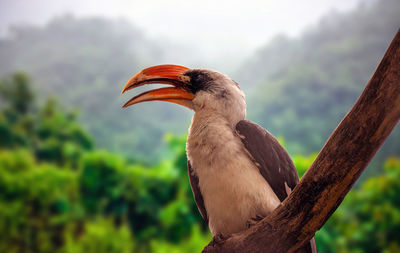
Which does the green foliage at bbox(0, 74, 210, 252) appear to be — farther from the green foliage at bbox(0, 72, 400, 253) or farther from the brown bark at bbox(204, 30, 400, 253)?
the brown bark at bbox(204, 30, 400, 253)

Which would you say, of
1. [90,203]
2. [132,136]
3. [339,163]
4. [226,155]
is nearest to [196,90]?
[226,155]

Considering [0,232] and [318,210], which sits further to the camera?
[0,232]

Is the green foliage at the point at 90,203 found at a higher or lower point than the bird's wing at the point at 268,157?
higher

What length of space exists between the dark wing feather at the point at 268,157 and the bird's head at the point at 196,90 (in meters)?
0.13

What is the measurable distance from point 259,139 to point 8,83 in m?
12.6

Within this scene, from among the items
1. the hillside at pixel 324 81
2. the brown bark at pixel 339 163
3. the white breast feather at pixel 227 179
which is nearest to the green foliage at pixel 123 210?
the hillside at pixel 324 81

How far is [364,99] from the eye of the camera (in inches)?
47.1

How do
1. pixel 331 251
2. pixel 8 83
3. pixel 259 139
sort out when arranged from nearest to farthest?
pixel 259 139 → pixel 331 251 → pixel 8 83

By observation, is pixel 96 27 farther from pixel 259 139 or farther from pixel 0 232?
pixel 259 139

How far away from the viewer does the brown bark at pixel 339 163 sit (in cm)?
116

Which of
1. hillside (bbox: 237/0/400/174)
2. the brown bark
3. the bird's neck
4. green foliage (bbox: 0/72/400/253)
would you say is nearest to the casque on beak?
the bird's neck

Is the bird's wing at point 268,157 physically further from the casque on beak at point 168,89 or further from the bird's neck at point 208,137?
the casque on beak at point 168,89

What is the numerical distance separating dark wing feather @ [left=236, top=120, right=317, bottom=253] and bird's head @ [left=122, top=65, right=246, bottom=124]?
0.41 ft

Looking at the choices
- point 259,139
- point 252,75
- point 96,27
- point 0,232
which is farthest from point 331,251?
point 96,27
